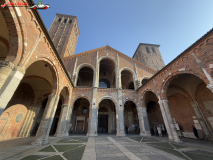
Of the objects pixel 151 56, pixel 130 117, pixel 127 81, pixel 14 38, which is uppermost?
pixel 151 56

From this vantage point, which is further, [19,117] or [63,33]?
[63,33]

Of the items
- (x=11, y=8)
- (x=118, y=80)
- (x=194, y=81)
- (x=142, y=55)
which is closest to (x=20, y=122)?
(x=11, y=8)

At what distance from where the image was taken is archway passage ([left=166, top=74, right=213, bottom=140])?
895 centimetres

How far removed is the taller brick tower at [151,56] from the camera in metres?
23.9

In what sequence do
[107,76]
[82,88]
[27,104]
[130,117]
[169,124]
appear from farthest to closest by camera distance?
[107,76] → [130,117] → [82,88] → [27,104] → [169,124]

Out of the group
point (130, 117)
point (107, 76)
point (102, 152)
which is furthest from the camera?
point (107, 76)

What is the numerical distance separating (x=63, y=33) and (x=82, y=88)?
16.6m

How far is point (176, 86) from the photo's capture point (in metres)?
10.3

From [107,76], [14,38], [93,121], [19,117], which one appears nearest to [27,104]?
[19,117]

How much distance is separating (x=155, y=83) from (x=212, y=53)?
15.2 feet

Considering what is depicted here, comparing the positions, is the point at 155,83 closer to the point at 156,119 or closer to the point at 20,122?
the point at 156,119

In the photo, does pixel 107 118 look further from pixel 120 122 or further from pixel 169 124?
pixel 169 124

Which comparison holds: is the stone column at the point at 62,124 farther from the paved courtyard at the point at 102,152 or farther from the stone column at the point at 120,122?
the stone column at the point at 120,122

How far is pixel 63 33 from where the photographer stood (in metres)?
20.8
